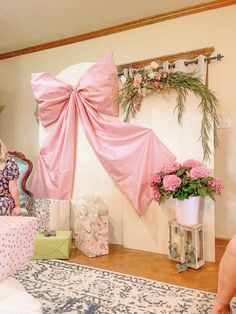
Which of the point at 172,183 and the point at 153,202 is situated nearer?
the point at 172,183

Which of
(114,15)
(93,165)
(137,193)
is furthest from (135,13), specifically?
(137,193)

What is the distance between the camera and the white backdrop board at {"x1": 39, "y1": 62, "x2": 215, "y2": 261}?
272 cm

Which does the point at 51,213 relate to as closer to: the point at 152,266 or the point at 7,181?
the point at 7,181

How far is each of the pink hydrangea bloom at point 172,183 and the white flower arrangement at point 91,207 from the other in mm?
736

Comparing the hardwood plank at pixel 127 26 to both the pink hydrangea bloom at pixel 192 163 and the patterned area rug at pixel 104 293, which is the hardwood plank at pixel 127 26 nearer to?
the pink hydrangea bloom at pixel 192 163

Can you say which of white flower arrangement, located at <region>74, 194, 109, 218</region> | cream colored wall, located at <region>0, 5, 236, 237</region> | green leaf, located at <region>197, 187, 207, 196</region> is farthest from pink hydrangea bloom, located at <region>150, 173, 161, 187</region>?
cream colored wall, located at <region>0, 5, 236, 237</region>

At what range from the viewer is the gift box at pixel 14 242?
3.47 ft

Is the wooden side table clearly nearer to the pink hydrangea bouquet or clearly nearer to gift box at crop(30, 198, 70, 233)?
the pink hydrangea bouquet

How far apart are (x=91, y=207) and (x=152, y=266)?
2.57 ft

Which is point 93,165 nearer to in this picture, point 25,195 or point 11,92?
point 25,195

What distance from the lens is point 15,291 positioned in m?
1.06

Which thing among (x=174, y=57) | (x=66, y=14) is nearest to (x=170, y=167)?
(x=174, y=57)

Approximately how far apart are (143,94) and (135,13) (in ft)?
3.26

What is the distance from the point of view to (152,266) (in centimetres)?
255
